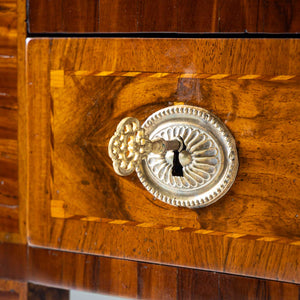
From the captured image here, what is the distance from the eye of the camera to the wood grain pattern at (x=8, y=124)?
2.39ft

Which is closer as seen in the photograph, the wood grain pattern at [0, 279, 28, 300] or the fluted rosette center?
the fluted rosette center

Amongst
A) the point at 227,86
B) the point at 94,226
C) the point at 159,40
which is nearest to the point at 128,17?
the point at 159,40

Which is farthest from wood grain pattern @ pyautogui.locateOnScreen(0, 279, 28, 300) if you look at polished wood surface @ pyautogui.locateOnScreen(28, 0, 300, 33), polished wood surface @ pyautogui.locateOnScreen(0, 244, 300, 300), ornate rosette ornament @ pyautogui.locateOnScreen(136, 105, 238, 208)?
polished wood surface @ pyautogui.locateOnScreen(28, 0, 300, 33)

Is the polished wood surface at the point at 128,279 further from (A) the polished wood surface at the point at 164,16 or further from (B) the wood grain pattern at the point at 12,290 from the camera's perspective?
(A) the polished wood surface at the point at 164,16

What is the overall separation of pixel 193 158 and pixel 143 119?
0.28 feet

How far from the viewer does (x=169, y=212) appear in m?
0.68

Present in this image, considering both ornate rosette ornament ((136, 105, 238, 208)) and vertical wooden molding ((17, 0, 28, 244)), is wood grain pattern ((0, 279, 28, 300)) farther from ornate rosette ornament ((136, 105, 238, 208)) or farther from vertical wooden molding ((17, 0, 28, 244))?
ornate rosette ornament ((136, 105, 238, 208))

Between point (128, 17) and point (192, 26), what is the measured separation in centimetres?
9

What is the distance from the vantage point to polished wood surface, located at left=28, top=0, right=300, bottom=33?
608mm

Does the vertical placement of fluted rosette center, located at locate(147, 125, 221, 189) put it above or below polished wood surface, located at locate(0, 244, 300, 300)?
above

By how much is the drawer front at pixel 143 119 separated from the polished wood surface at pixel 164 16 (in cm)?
2

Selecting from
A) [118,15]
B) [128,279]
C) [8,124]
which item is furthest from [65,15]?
[128,279]

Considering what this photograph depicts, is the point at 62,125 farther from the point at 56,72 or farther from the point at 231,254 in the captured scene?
Answer: the point at 231,254

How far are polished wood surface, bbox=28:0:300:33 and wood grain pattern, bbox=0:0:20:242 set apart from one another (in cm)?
4
